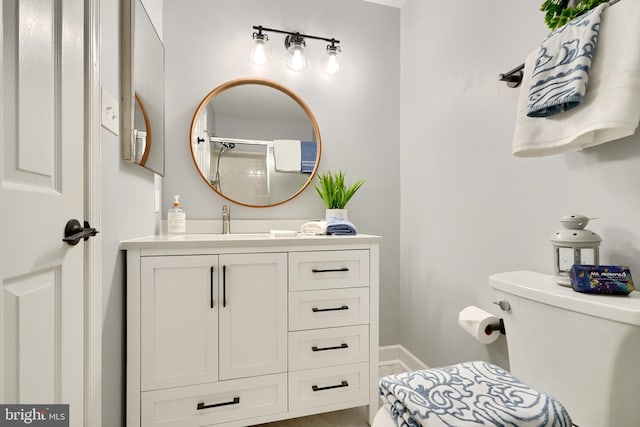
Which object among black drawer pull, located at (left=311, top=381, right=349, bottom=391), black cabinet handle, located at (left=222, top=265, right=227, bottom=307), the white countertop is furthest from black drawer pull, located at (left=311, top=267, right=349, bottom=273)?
black drawer pull, located at (left=311, top=381, right=349, bottom=391)

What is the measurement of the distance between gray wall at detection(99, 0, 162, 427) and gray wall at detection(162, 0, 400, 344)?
57 cm

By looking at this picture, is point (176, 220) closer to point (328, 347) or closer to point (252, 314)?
point (252, 314)

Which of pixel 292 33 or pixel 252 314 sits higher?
pixel 292 33

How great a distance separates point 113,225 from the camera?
3.65 feet

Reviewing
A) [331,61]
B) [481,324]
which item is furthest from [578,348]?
[331,61]

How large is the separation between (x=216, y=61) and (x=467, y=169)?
61.1 inches

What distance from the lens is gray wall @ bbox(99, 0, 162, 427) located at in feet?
3.39

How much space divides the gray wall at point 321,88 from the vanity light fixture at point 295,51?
0.05 meters

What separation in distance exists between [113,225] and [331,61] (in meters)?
1.56

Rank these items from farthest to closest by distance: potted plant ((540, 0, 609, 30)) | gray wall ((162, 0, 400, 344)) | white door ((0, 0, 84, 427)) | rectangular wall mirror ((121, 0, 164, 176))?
gray wall ((162, 0, 400, 344))
rectangular wall mirror ((121, 0, 164, 176))
potted plant ((540, 0, 609, 30))
white door ((0, 0, 84, 427))

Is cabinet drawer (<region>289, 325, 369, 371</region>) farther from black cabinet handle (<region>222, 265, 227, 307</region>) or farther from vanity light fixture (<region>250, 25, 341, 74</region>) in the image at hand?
vanity light fixture (<region>250, 25, 341, 74</region>)

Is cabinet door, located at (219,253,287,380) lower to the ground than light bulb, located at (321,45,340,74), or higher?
lower

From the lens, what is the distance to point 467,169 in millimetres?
1508
